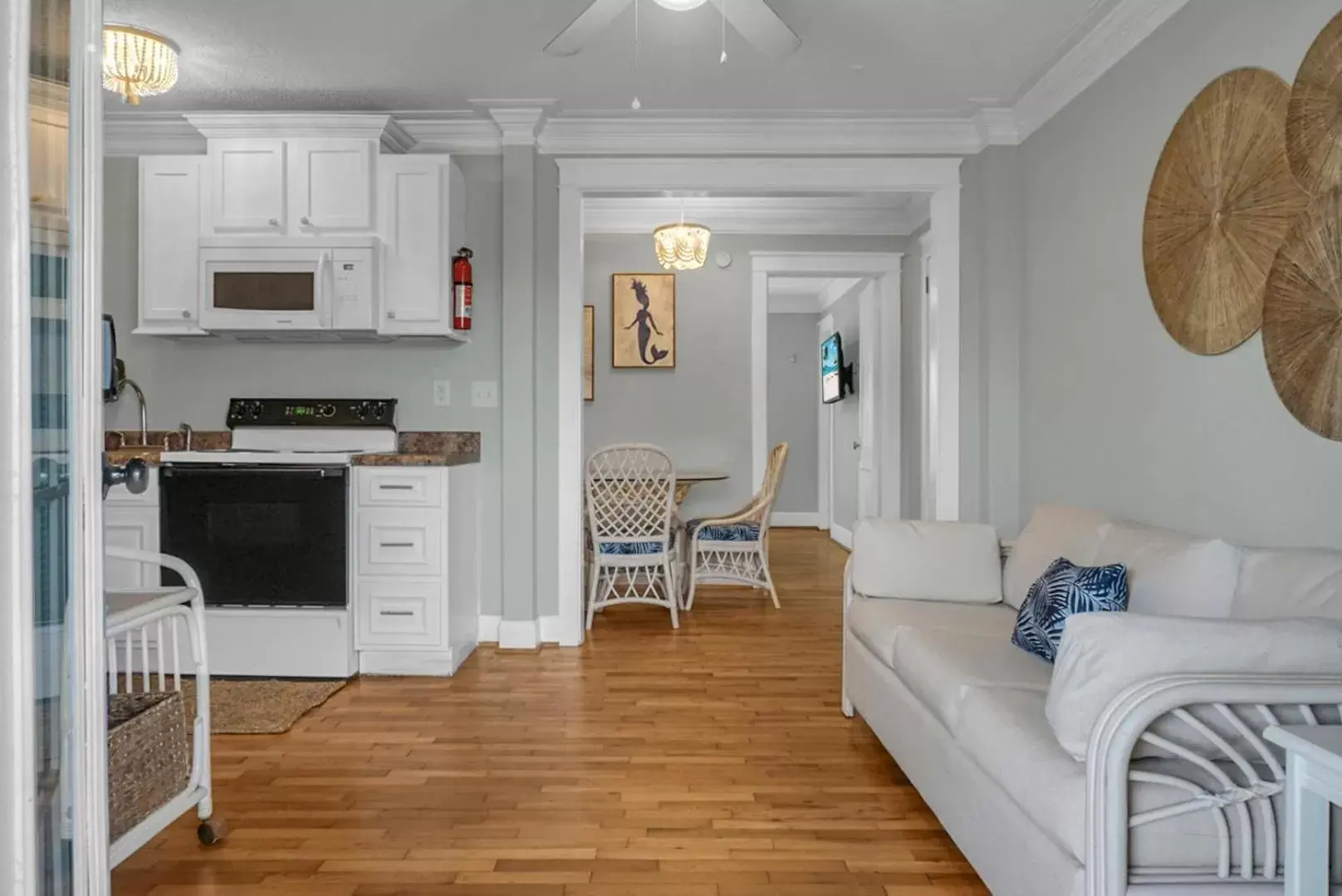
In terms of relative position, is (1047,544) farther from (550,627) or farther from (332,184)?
(332,184)

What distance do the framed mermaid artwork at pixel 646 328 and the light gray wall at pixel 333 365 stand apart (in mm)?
1956

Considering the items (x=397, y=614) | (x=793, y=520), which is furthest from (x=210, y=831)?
(x=793, y=520)

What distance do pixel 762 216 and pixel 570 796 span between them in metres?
4.22

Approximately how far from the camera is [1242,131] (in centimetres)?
222

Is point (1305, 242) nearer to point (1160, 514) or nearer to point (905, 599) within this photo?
point (1160, 514)

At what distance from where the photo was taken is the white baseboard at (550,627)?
388 cm

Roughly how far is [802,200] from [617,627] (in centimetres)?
285

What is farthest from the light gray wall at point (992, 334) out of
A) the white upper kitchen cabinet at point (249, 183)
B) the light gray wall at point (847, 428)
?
the light gray wall at point (847, 428)

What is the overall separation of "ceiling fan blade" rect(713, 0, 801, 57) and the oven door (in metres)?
2.20

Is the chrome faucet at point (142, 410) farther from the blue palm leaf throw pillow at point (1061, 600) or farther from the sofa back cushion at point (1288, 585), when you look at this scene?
the sofa back cushion at point (1288, 585)

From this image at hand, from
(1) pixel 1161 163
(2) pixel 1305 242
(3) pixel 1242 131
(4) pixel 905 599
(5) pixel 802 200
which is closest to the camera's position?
(2) pixel 1305 242

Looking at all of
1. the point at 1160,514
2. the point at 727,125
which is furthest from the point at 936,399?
the point at 727,125

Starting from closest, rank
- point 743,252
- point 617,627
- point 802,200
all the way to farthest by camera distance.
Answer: point 617,627 → point 802,200 → point 743,252

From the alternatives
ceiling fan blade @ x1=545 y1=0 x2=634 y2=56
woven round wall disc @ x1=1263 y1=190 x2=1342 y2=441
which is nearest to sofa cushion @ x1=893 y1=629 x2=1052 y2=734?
woven round wall disc @ x1=1263 y1=190 x2=1342 y2=441
